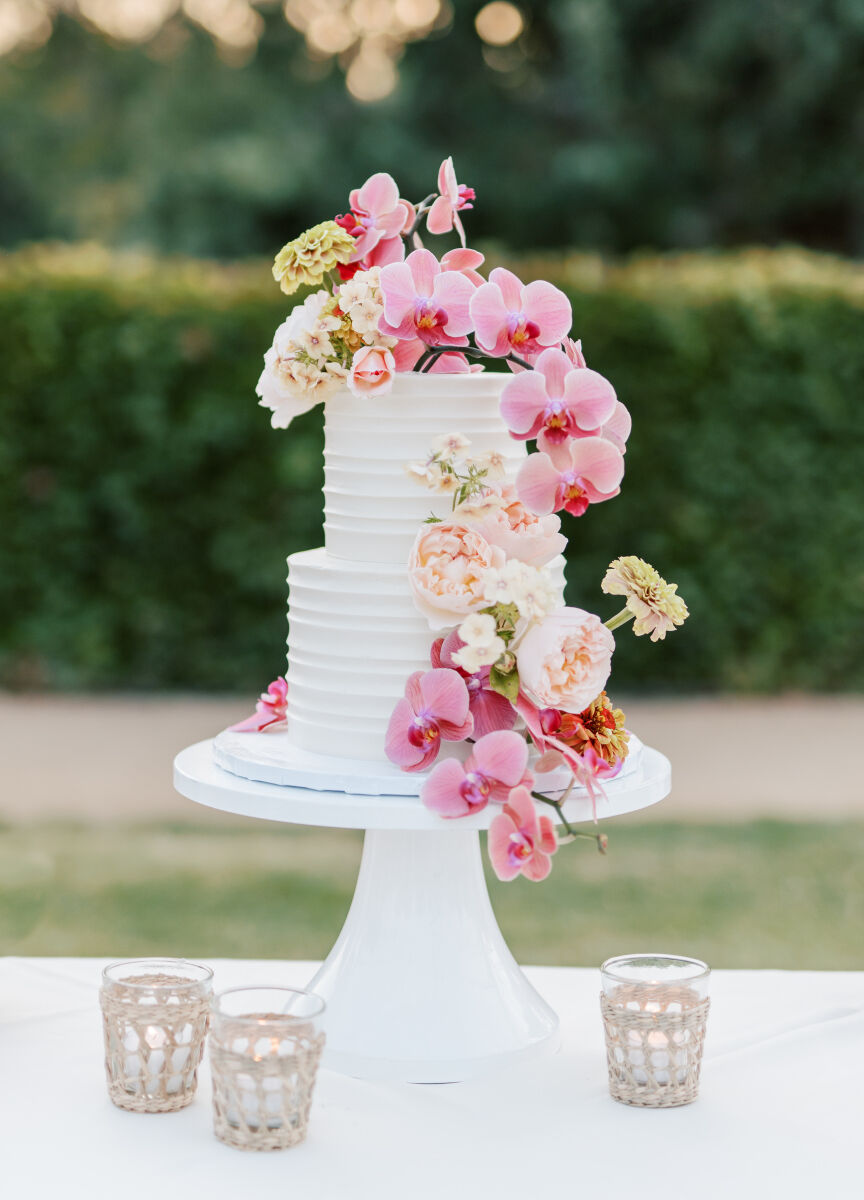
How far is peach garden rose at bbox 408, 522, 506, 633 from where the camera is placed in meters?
1.80

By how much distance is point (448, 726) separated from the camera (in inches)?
71.6

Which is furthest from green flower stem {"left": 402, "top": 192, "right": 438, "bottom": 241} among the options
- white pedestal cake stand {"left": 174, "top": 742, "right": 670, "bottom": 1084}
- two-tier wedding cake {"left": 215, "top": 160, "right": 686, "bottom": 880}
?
white pedestal cake stand {"left": 174, "top": 742, "right": 670, "bottom": 1084}

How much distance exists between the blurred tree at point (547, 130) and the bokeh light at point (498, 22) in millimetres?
80

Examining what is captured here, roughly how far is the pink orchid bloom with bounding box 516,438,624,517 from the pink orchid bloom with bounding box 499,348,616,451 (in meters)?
0.02

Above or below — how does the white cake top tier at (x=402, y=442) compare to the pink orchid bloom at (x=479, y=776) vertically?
above

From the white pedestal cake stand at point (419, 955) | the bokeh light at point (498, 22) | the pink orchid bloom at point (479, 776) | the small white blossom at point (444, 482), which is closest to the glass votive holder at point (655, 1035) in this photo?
the white pedestal cake stand at point (419, 955)

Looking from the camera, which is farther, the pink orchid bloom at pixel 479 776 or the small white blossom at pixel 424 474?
the small white blossom at pixel 424 474

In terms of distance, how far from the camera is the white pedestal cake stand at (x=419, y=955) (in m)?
1.87

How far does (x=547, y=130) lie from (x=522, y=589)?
14283 millimetres

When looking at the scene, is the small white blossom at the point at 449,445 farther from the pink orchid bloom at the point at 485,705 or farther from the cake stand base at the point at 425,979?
the cake stand base at the point at 425,979

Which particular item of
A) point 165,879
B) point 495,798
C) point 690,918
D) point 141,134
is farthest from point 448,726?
point 141,134

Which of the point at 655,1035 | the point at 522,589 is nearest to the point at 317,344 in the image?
the point at 522,589

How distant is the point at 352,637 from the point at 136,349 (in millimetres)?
6264

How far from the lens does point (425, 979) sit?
194 cm
